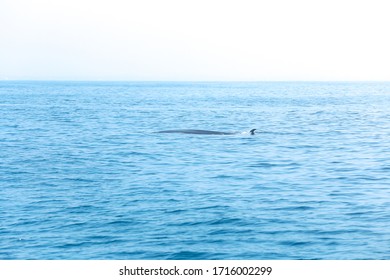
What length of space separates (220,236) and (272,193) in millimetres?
5855

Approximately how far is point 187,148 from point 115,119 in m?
26.7

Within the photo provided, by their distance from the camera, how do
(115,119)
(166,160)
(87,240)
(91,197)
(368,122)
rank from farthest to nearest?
(115,119), (368,122), (166,160), (91,197), (87,240)

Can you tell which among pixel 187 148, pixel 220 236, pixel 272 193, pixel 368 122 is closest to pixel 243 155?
pixel 187 148

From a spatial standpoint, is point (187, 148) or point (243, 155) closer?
point (243, 155)

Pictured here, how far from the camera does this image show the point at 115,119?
60594mm

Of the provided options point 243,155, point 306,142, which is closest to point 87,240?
point 243,155

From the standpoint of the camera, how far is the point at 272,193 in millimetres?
22094

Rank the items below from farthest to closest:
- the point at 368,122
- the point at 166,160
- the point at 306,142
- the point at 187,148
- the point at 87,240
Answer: the point at 368,122 → the point at 306,142 → the point at 187,148 → the point at 166,160 → the point at 87,240

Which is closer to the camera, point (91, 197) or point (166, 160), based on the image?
point (91, 197)
